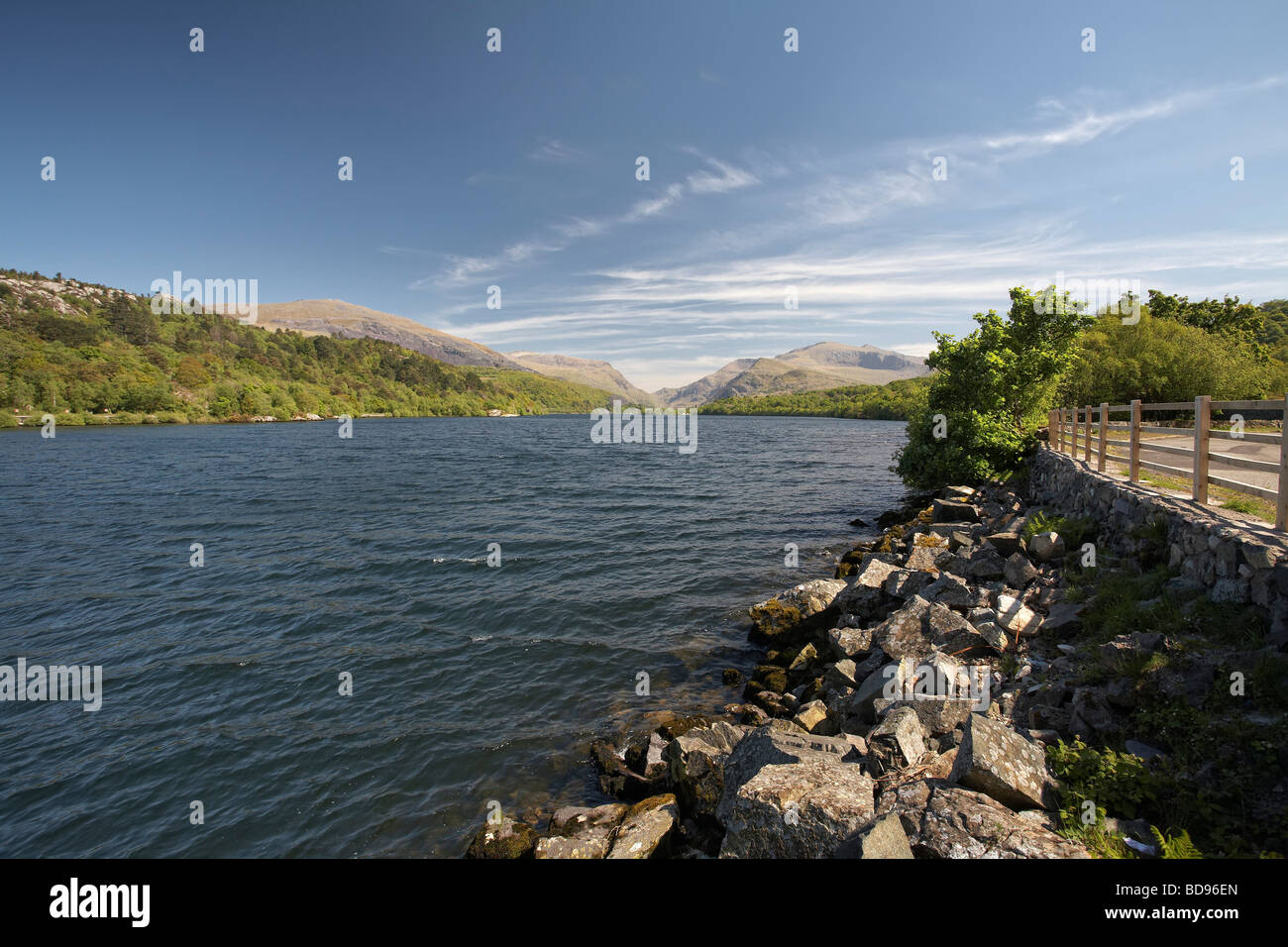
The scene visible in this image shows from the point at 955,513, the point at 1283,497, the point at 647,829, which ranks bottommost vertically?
the point at 647,829

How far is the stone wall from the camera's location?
686 centimetres

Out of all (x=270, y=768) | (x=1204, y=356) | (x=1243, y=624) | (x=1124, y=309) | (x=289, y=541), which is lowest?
(x=270, y=768)

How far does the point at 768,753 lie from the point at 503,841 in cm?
400

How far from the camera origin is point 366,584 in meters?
20.1

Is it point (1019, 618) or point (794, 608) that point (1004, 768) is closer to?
point (1019, 618)

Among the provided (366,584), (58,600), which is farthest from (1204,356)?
(58,600)

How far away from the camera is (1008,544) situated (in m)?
14.1

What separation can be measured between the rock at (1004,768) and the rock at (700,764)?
3466 mm

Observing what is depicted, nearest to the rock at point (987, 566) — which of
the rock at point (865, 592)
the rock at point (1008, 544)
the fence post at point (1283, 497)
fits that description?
the rock at point (1008, 544)

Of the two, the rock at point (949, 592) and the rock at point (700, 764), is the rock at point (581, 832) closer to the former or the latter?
the rock at point (700, 764)

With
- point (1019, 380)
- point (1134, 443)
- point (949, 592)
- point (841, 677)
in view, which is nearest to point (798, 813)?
point (841, 677)

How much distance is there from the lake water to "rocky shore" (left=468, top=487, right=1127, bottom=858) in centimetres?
131
